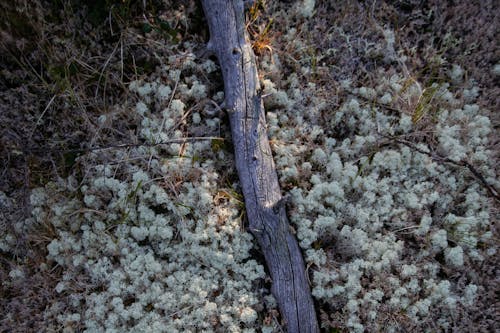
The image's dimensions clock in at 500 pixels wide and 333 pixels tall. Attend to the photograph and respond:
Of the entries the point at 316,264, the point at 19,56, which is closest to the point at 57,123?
the point at 19,56

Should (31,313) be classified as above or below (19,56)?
below

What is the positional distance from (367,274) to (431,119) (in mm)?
1806

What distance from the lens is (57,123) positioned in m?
4.18

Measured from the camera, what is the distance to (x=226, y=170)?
4.20m

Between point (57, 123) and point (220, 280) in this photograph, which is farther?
point (57, 123)

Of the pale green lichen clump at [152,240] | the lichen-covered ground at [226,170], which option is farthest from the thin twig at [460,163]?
the pale green lichen clump at [152,240]

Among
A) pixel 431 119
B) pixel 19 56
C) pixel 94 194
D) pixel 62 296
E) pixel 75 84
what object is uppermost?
pixel 19 56

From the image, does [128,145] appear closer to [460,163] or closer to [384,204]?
[384,204]

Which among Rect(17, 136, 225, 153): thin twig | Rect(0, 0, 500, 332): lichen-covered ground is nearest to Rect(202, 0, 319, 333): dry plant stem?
Rect(0, 0, 500, 332): lichen-covered ground

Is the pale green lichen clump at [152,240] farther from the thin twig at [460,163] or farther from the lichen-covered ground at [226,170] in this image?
the thin twig at [460,163]

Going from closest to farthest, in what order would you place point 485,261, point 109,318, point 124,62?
point 109,318
point 485,261
point 124,62

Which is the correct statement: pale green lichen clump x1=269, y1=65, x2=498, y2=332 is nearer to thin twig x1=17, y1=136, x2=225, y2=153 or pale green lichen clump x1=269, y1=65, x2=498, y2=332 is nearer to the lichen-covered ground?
the lichen-covered ground

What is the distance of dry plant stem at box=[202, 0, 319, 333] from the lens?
3783 millimetres

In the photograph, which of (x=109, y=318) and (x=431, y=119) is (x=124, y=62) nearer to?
(x=109, y=318)
